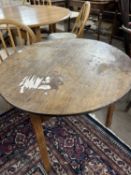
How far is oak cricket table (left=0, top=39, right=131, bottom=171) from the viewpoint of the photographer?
33.6 inches

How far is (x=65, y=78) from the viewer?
1.02 metres

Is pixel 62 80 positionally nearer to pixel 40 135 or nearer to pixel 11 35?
pixel 40 135

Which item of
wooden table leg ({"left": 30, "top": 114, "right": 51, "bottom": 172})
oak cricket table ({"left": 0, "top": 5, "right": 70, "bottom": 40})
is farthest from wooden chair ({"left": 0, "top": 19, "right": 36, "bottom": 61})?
wooden table leg ({"left": 30, "top": 114, "right": 51, "bottom": 172})

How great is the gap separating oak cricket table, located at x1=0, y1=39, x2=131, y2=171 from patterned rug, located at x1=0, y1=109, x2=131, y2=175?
160mm

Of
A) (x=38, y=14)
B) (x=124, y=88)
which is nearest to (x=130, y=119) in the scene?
(x=124, y=88)

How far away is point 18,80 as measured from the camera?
101cm

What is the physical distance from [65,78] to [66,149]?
675 millimetres

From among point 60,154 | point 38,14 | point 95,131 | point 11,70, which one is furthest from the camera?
point 38,14

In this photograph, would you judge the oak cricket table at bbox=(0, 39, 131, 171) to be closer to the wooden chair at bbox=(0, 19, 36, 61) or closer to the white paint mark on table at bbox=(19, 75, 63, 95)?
the white paint mark on table at bbox=(19, 75, 63, 95)

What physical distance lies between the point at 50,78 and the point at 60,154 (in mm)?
679

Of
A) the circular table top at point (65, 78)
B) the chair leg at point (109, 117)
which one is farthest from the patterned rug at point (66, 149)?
the circular table top at point (65, 78)

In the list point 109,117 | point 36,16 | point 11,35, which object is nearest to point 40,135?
point 109,117

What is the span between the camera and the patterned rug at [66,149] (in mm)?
1270

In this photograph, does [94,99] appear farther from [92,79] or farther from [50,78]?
[50,78]
